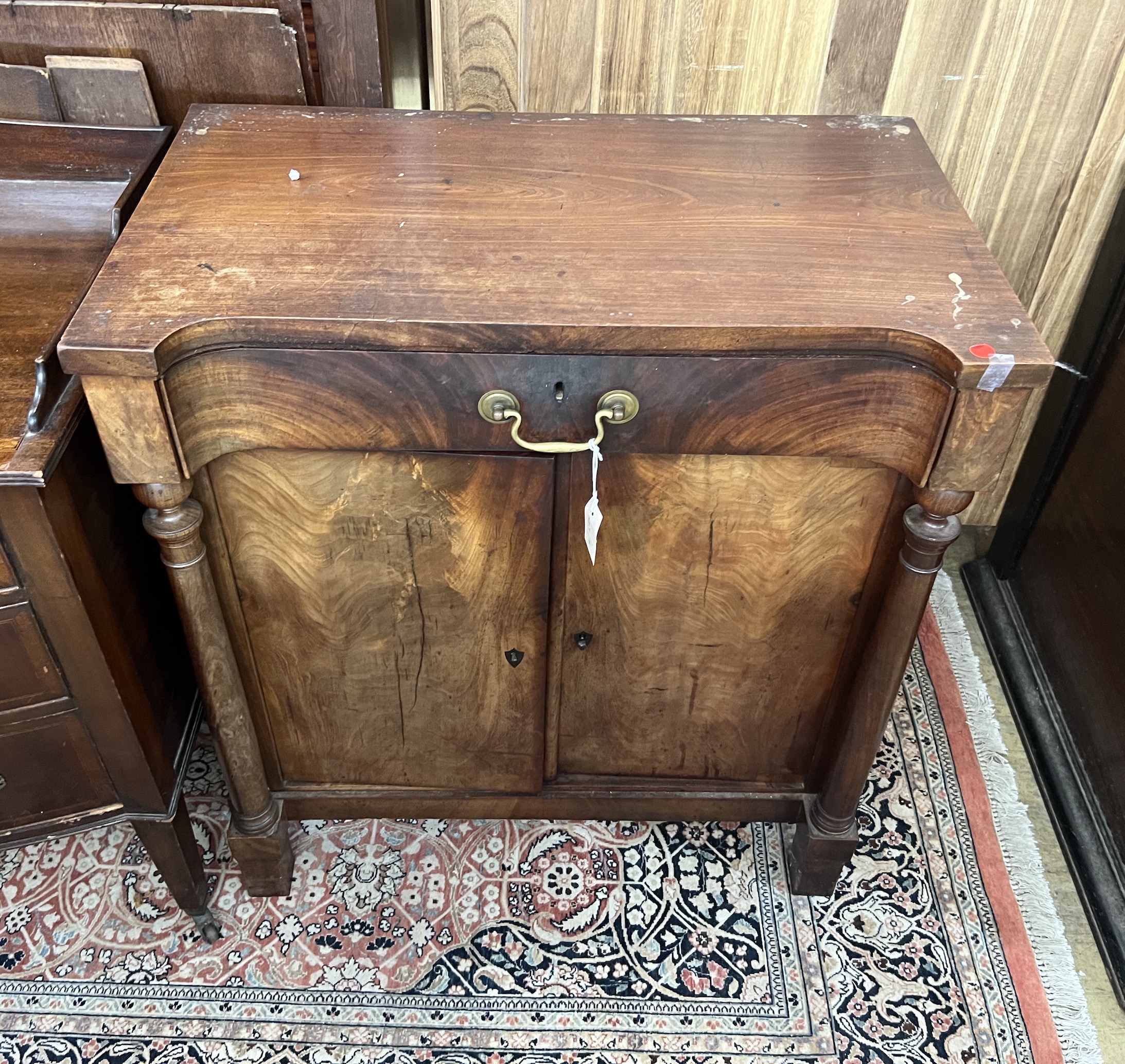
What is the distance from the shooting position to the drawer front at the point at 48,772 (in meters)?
1.15

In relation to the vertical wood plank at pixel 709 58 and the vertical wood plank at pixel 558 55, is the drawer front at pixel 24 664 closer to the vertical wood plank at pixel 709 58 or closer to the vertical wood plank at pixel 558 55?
the vertical wood plank at pixel 558 55

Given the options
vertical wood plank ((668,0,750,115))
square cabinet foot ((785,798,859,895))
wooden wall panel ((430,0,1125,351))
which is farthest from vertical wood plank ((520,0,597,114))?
square cabinet foot ((785,798,859,895))

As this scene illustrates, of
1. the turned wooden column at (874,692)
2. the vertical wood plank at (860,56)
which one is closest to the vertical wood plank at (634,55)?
the vertical wood plank at (860,56)

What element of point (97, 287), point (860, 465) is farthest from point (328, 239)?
point (860, 465)

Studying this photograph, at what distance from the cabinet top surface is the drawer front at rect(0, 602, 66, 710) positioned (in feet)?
1.04

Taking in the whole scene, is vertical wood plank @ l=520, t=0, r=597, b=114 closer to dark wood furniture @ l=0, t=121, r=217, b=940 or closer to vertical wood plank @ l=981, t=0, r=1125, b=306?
dark wood furniture @ l=0, t=121, r=217, b=940

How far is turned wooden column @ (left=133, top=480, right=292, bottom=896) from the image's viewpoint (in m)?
1.04

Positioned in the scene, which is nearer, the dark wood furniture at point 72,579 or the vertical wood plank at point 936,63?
the dark wood furniture at point 72,579

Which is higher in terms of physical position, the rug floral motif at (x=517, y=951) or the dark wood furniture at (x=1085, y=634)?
the dark wood furniture at (x=1085, y=634)

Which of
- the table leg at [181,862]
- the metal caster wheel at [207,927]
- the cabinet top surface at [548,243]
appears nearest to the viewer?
the cabinet top surface at [548,243]

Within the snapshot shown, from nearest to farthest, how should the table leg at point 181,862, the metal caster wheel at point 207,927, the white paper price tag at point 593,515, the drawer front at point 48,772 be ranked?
the white paper price tag at point 593,515
the drawer front at point 48,772
the table leg at point 181,862
the metal caster wheel at point 207,927

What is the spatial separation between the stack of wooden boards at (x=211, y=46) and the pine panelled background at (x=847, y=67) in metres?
0.15

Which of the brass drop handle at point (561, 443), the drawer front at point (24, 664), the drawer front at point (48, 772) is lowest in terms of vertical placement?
the drawer front at point (48, 772)

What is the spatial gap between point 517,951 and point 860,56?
1.32 m
